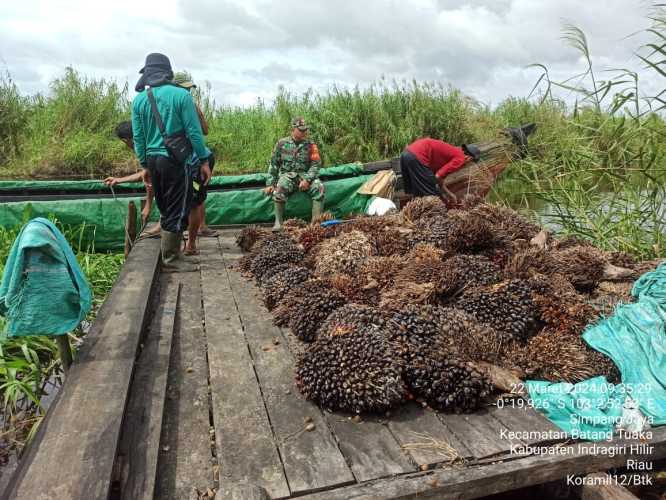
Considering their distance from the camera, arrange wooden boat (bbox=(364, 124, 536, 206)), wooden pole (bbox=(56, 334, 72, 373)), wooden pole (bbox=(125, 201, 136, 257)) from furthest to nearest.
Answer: wooden boat (bbox=(364, 124, 536, 206))
wooden pole (bbox=(125, 201, 136, 257))
wooden pole (bbox=(56, 334, 72, 373))

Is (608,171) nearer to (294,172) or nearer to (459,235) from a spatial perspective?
(459,235)

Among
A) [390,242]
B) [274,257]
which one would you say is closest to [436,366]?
[390,242]

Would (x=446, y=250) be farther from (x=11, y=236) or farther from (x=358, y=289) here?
(x=11, y=236)

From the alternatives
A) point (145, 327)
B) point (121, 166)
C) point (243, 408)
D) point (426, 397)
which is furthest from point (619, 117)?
point (121, 166)

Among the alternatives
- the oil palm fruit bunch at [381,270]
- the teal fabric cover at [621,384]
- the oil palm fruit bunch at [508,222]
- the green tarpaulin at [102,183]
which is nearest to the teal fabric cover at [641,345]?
the teal fabric cover at [621,384]

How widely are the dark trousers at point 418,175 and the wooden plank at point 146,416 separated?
445 cm

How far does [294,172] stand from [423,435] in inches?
184

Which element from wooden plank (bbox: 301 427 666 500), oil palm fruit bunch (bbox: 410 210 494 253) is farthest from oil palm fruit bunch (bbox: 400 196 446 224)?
wooden plank (bbox: 301 427 666 500)

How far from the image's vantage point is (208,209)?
21.6ft

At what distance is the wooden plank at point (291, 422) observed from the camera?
1.87m

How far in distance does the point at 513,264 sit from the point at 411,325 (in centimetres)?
130

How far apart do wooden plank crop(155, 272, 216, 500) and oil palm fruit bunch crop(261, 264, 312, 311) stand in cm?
51

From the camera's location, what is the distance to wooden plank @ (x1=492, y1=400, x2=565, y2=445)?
6.93 feet

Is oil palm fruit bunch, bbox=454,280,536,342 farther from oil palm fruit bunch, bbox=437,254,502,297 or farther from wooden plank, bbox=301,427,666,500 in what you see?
wooden plank, bbox=301,427,666,500
